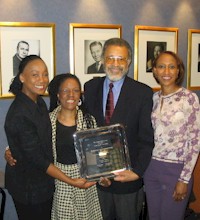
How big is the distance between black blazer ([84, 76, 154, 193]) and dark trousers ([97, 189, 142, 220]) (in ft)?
0.16

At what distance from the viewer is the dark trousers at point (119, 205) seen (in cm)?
207

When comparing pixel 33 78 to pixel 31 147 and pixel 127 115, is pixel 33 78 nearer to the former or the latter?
pixel 31 147

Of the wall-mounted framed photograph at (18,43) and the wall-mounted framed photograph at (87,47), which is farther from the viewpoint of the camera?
the wall-mounted framed photograph at (87,47)

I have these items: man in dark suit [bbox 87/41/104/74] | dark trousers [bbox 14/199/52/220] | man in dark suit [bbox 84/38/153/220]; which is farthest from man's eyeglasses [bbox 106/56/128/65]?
man in dark suit [bbox 87/41/104/74]

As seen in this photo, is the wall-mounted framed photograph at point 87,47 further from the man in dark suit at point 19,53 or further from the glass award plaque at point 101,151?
the glass award plaque at point 101,151

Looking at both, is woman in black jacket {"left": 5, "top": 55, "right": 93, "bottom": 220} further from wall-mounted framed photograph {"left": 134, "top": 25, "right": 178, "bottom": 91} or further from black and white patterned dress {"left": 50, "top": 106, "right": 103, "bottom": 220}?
wall-mounted framed photograph {"left": 134, "top": 25, "right": 178, "bottom": 91}

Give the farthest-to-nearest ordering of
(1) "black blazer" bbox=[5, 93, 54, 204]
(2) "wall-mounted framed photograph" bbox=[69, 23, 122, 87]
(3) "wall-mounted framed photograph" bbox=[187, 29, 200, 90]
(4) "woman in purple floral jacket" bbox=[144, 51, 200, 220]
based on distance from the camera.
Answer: (3) "wall-mounted framed photograph" bbox=[187, 29, 200, 90] → (2) "wall-mounted framed photograph" bbox=[69, 23, 122, 87] → (4) "woman in purple floral jacket" bbox=[144, 51, 200, 220] → (1) "black blazer" bbox=[5, 93, 54, 204]

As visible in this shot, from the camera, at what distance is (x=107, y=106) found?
2057 millimetres

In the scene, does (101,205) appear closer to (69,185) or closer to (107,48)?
(69,185)

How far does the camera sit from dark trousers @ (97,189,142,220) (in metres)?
2.07

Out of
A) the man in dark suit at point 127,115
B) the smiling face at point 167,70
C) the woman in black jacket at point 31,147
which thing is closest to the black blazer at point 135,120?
the man in dark suit at point 127,115

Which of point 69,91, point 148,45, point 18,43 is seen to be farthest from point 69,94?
point 148,45

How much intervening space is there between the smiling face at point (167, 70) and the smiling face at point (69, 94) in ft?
2.09

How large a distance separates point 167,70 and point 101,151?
781mm
